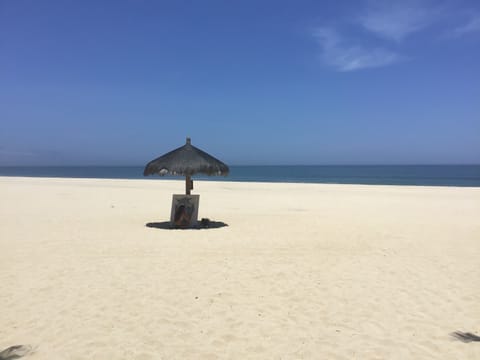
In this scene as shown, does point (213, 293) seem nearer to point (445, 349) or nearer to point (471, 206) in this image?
point (445, 349)

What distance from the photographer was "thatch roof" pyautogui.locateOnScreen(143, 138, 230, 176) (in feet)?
33.4

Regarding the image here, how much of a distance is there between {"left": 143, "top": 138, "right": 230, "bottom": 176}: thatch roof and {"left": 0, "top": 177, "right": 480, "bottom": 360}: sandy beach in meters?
1.64

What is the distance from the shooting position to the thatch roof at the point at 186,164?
10.2 meters

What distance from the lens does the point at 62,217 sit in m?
11.7

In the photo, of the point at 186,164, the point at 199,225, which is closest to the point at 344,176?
the point at 199,225

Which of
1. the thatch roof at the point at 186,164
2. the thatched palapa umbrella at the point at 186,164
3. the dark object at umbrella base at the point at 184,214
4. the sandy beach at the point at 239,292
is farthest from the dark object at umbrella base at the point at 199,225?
the thatch roof at the point at 186,164

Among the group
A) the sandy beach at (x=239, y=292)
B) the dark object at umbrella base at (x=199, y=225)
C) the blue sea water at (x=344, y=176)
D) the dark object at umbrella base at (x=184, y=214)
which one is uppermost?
the blue sea water at (x=344, y=176)

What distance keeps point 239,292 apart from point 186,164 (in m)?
5.71

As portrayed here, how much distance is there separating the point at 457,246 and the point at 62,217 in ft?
35.4

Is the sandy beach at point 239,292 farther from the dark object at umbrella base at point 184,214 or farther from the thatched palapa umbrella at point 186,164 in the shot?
the thatched palapa umbrella at point 186,164

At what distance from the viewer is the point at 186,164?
1021 centimetres

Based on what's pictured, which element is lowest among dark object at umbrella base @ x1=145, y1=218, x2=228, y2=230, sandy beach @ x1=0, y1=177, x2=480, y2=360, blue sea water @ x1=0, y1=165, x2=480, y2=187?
sandy beach @ x1=0, y1=177, x2=480, y2=360

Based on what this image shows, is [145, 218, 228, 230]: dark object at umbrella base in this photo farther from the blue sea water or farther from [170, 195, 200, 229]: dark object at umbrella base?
the blue sea water

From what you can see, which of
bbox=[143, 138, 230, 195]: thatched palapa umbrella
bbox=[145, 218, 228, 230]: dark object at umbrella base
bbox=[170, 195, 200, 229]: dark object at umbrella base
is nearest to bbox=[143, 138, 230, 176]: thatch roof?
bbox=[143, 138, 230, 195]: thatched palapa umbrella
